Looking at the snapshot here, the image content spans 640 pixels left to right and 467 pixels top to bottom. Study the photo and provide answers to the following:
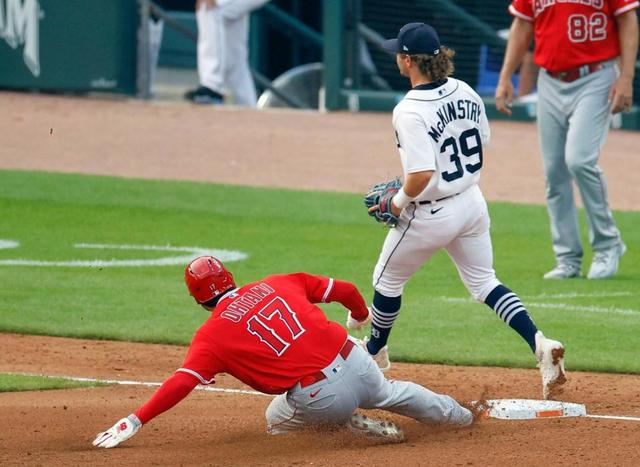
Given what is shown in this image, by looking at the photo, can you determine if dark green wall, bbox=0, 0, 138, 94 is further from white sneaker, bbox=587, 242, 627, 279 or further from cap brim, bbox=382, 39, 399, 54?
cap brim, bbox=382, 39, 399, 54

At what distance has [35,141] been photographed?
51.9 feet

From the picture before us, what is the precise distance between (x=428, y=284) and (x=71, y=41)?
955 centimetres

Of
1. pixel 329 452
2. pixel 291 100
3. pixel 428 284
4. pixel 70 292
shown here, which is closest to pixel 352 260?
pixel 428 284

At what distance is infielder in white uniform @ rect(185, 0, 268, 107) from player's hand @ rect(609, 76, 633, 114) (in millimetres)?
8983

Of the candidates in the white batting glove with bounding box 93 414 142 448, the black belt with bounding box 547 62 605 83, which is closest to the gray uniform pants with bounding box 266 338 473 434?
the white batting glove with bounding box 93 414 142 448

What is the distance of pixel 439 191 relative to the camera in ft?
20.9

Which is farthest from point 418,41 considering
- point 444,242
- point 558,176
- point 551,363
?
point 558,176

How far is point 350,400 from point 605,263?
431cm

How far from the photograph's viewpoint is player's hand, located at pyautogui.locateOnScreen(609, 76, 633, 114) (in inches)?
349

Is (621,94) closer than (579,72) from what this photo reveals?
Yes

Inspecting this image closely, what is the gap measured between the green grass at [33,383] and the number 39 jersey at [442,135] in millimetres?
1973

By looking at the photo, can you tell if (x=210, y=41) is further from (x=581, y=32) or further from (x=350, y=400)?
(x=350, y=400)

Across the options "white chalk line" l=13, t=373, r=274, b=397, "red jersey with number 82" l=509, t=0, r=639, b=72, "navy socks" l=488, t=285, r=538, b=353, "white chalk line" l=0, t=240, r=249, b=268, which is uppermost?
"red jersey with number 82" l=509, t=0, r=639, b=72

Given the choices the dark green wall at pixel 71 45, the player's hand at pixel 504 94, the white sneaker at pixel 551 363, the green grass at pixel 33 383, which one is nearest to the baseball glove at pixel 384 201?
the white sneaker at pixel 551 363
